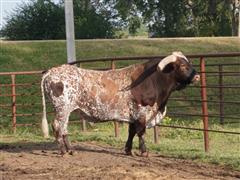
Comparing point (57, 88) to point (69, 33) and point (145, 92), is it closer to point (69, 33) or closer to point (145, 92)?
point (145, 92)

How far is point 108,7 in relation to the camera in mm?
45812

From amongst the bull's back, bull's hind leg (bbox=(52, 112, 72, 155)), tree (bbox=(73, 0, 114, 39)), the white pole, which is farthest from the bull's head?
tree (bbox=(73, 0, 114, 39))

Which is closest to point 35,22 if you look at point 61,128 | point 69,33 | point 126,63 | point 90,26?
point 90,26

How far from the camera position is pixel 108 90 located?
10133 millimetres

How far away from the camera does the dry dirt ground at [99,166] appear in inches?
334

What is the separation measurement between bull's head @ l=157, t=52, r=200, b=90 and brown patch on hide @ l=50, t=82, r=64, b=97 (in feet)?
5.34

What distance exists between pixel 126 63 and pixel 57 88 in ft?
46.2

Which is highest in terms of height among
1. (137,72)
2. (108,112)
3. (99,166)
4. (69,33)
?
(69,33)

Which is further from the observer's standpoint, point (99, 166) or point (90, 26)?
point (90, 26)

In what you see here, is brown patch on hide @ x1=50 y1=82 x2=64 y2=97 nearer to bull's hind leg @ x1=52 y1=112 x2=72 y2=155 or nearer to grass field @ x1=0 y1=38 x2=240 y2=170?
bull's hind leg @ x1=52 y1=112 x2=72 y2=155

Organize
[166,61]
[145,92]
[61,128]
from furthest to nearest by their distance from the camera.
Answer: [61,128] → [145,92] → [166,61]

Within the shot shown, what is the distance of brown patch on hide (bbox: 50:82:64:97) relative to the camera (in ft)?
33.3

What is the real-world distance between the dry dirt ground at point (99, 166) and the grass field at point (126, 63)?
55cm

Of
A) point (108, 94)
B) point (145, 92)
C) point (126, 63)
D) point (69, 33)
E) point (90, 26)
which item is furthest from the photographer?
point (90, 26)
